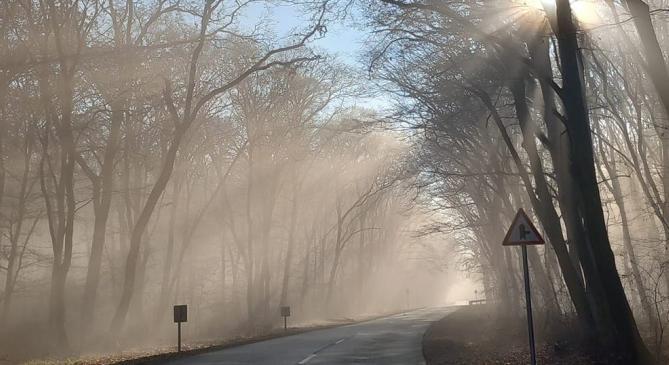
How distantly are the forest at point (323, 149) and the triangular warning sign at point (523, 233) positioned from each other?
1769 millimetres

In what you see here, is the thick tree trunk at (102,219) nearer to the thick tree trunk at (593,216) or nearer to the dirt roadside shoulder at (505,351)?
the dirt roadside shoulder at (505,351)

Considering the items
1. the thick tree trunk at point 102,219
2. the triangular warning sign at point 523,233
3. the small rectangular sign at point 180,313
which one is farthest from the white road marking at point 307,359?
the thick tree trunk at point 102,219

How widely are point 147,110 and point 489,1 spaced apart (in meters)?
16.9

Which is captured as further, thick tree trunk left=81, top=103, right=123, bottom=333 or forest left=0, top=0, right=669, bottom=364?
thick tree trunk left=81, top=103, right=123, bottom=333

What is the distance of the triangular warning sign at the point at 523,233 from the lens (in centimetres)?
945

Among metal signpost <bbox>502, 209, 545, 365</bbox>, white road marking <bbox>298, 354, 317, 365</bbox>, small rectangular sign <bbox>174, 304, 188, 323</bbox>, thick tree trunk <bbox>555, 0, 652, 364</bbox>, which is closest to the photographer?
metal signpost <bbox>502, 209, 545, 365</bbox>

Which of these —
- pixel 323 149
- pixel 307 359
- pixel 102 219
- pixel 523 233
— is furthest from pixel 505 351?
pixel 323 149

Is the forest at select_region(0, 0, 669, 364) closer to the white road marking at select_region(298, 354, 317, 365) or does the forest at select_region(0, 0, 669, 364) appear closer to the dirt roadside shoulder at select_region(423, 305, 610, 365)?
the dirt roadside shoulder at select_region(423, 305, 610, 365)

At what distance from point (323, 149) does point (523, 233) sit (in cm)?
3404

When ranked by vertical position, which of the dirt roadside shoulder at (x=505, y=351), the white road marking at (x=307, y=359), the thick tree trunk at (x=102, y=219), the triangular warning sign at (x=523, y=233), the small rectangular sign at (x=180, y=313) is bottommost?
the dirt roadside shoulder at (x=505, y=351)

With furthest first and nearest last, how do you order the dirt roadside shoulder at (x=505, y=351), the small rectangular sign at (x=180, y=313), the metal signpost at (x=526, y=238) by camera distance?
the small rectangular sign at (x=180, y=313)
the dirt roadside shoulder at (x=505, y=351)
the metal signpost at (x=526, y=238)

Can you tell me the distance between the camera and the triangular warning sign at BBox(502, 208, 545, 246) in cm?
945

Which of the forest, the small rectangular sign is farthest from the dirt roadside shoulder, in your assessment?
the small rectangular sign

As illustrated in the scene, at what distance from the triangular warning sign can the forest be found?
5.80 feet
